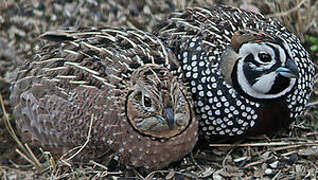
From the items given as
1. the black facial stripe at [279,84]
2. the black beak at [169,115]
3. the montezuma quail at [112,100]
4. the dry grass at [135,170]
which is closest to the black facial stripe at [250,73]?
the black facial stripe at [279,84]

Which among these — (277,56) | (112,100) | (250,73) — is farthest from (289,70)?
(112,100)

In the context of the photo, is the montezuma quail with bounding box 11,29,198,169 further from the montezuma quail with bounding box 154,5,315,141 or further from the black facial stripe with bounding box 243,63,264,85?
the black facial stripe with bounding box 243,63,264,85

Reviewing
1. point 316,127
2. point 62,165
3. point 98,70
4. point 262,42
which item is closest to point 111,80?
point 98,70

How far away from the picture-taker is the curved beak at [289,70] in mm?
4027

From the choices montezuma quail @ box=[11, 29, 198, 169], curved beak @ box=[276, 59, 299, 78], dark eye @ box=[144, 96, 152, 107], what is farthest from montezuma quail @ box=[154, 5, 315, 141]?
dark eye @ box=[144, 96, 152, 107]

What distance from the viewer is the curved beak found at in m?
4.03

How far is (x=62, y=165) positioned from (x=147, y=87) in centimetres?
99

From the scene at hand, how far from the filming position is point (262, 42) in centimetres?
404

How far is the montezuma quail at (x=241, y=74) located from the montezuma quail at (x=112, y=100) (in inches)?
6.9

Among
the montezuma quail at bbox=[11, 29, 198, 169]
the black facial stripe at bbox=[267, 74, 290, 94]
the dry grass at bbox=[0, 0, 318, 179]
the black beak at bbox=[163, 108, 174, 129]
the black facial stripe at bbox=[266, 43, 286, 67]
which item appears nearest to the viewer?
the black beak at bbox=[163, 108, 174, 129]

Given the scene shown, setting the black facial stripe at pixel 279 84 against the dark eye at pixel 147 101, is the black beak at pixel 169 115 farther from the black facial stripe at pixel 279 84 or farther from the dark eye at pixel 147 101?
the black facial stripe at pixel 279 84

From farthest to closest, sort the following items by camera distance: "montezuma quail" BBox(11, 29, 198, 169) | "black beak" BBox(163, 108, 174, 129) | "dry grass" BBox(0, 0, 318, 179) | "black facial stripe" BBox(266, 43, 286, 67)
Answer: "dry grass" BBox(0, 0, 318, 179), "black facial stripe" BBox(266, 43, 286, 67), "montezuma quail" BBox(11, 29, 198, 169), "black beak" BBox(163, 108, 174, 129)

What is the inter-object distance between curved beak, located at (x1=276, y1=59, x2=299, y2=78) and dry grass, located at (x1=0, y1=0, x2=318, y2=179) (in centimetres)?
70

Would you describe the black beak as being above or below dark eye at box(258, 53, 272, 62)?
below
